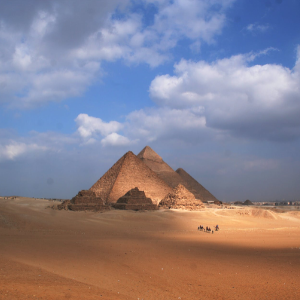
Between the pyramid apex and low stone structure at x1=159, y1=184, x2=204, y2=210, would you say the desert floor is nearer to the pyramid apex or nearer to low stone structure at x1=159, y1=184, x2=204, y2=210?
low stone structure at x1=159, y1=184, x2=204, y2=210

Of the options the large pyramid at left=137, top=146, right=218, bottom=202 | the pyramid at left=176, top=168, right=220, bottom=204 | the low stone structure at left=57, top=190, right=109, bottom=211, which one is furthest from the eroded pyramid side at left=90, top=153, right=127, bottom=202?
the pyramid at left=176, top=168, right=220, bottom=204

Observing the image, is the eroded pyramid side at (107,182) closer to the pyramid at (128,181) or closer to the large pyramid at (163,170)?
the pyramid at (128,181)

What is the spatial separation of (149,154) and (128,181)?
Result: 713 inches

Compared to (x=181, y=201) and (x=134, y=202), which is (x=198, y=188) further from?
(x=134, y=202)

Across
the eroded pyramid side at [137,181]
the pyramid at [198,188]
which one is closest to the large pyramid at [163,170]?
the pyramid at [198,188]

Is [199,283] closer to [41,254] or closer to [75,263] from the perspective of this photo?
[75,263]

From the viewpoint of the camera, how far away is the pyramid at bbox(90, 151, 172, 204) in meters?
40.9

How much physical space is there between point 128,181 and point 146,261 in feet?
112

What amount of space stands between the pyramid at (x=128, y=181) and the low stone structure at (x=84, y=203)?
998 cm

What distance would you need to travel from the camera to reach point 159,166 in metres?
59.7

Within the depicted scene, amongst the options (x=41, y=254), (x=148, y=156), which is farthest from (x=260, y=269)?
(x=148, y=156)

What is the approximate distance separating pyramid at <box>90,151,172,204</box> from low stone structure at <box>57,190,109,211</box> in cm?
998

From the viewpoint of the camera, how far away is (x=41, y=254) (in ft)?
29.0

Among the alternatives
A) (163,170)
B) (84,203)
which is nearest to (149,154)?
(163,170)
